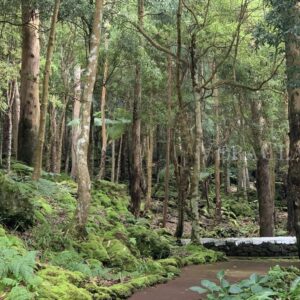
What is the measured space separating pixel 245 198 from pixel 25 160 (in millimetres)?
18379

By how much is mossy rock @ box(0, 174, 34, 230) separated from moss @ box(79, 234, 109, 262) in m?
1.24

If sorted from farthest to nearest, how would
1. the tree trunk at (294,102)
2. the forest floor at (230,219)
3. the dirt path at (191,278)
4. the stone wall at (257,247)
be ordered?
1. the forest floor at (230,219)
2. the stone wall at (257,247)
3. the tree trunk at (294,102)
4. the dirt path at (191,278)

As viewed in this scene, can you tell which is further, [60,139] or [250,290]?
[60,139]

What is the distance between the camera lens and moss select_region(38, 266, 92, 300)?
5.91m

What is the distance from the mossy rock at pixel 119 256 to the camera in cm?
950

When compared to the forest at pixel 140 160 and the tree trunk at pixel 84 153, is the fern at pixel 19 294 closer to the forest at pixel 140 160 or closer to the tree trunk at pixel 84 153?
the forest at pixel 140 160

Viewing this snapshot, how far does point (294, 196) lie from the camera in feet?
28.8

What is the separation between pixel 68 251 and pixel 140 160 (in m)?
9.38

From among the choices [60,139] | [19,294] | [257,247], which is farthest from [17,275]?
[60,139]

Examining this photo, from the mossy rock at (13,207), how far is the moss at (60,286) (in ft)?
8.21

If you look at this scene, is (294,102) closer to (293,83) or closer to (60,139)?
(293,83)

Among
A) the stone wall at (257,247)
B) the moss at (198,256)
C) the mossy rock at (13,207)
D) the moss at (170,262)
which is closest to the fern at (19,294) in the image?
the mossy rock at (13,207)

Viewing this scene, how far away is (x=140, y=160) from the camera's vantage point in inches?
708

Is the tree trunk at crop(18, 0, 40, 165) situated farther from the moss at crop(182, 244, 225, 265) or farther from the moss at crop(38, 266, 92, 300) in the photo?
the moss at crop(38, 266, 92, 300)
